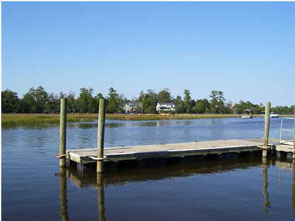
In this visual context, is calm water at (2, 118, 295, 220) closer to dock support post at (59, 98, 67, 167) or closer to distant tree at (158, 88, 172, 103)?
dock support post at (59, 98, 67, 167)

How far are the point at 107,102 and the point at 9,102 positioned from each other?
33.4 metres

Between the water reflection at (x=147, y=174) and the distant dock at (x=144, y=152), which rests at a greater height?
the distant dock at (x=144, y=152)

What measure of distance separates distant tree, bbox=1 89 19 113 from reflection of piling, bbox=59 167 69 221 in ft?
299

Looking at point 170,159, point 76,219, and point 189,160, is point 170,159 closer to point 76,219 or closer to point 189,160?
point 189,160

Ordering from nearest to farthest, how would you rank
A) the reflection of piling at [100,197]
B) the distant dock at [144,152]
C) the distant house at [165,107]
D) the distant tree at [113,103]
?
the reflection of piling at [100,197] → the distant dock at [144,152] → the distant tree at [113,103] → the distant house at [165,107]

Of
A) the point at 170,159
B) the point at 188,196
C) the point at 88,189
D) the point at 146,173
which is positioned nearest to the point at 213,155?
the point at 170,159

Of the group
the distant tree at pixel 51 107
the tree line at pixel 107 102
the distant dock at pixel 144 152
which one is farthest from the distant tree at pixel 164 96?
the distant dock at pixel 144 152

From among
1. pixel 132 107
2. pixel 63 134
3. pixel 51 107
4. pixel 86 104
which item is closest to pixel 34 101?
pixel 51 107

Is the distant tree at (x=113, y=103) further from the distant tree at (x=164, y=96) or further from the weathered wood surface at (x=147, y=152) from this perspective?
the weathered wood surface at (x=147, y=152)

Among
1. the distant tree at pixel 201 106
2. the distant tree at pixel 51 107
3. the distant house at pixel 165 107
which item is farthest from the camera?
the distant house at pixel 165 107

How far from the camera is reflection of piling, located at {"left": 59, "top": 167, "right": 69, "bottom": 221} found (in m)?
10.6

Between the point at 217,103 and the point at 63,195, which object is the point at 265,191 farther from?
the point at 217,103

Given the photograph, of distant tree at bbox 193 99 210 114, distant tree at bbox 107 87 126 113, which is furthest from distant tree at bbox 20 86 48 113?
distant tree at bbox 193 99 210 114

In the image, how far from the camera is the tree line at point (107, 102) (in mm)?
104312
